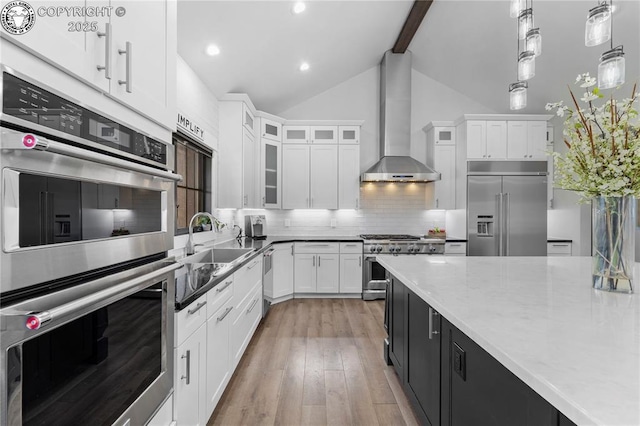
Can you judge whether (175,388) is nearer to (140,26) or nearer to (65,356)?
(65,356)

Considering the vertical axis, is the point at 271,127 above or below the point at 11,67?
above

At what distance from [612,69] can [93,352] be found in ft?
8.43

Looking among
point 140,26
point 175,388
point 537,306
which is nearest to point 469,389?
point 537,306

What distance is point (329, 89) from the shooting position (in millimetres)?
5594

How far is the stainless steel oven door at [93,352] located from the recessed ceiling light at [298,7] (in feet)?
→ 9.45

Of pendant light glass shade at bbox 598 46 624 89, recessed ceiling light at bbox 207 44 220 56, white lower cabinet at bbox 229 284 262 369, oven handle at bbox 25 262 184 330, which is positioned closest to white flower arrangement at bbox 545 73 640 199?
pendant light glass shade at bbox 598 46 624 89

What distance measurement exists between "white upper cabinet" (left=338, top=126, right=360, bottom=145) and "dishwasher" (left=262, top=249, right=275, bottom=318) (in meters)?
2.12

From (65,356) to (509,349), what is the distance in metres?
1.17

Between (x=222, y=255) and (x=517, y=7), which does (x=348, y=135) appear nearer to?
(x=222, y=255)

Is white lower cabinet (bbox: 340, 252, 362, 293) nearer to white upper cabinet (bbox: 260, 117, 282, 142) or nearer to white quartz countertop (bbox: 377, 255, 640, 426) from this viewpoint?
white upper cabinet (bbox: 260, 117, 282, 142)

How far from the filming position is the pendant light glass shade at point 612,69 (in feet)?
5.49

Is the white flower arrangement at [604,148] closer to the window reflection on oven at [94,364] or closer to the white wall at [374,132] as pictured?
the window reflection on oven at [94,364]

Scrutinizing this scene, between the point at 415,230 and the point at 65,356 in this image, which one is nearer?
the point at 65,356

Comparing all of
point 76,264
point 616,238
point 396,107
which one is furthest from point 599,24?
point 396,107
